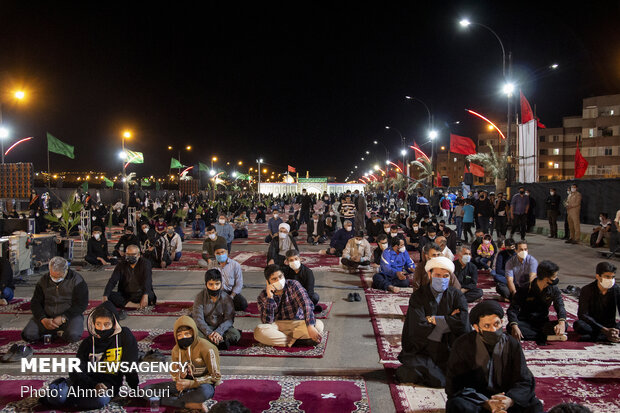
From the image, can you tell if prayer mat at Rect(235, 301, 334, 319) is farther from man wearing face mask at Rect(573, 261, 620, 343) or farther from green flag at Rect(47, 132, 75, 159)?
green flag at Rect(47, 132, 75, 159)

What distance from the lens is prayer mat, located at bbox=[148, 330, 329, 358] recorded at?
5965 millimetres

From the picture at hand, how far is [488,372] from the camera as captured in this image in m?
3.88

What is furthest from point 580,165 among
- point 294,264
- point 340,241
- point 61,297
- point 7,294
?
point 7,294

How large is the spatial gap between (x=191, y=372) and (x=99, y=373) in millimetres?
882

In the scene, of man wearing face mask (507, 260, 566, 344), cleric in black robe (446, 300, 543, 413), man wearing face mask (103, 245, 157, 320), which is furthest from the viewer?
man wearing face mask (103, 245, 157, 320)

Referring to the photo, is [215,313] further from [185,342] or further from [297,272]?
[185,342]

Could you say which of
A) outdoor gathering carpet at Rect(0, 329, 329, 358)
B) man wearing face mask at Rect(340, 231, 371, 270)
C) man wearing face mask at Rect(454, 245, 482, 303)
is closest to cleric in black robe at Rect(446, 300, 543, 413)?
outdoor gathering carpet at Rect(0, 329, 329, 358)

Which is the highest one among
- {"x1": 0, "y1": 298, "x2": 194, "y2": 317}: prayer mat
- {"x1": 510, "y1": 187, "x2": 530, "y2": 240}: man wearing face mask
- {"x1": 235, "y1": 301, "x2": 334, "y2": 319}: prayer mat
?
{"x1": 510, "y1": 187, "x2": 530, "y2": 240}: man wearing face mask

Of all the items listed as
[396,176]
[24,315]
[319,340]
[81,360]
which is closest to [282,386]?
[319,340]

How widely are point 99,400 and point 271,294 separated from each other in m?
2.54

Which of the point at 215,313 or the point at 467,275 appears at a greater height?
the point at 467,275

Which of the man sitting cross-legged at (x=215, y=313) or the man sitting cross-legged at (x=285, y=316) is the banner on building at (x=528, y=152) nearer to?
the man sitting cross-legged at (x=285, y=316)

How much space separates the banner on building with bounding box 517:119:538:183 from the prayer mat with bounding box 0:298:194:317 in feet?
52.3

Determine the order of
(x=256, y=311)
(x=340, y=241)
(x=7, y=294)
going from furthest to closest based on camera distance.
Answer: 1. (x=340, y=241)
2. (x=7, y=294)
3. (x=256, y=311)
